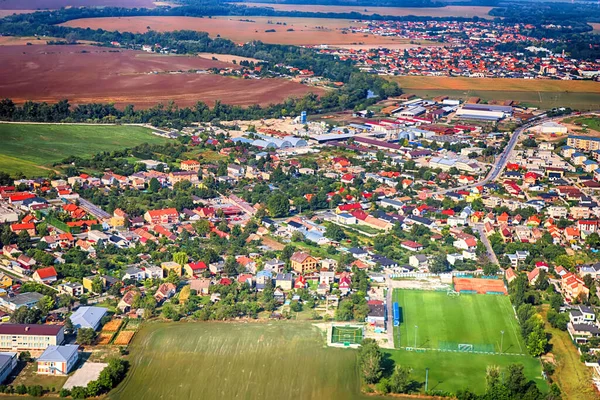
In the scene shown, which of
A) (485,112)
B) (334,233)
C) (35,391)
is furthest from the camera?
(485,112)

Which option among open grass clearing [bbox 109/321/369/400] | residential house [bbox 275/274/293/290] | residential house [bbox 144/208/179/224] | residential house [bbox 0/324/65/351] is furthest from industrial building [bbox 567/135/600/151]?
residential house [bbox 0/324/65/351]

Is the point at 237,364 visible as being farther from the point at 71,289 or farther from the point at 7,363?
the point at 71,289

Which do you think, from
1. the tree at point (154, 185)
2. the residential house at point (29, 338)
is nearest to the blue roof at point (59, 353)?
the residential house at point (29, 338)

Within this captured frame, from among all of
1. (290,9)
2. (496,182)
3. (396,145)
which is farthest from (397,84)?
(290,9)

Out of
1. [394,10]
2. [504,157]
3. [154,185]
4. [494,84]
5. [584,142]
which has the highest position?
[154,185]

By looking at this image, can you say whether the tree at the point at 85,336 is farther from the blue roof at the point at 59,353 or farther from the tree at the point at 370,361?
the tree at the point at 370,361

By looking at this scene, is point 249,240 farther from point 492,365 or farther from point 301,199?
point 492,365

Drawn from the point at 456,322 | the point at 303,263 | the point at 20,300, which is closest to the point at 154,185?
the point at 303,263
